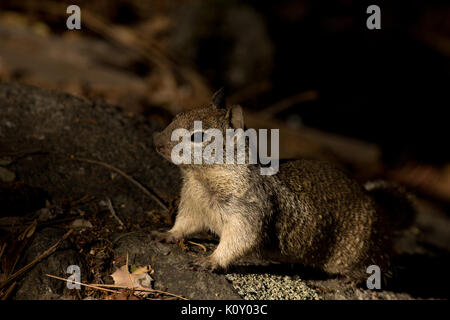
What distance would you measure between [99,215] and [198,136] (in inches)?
45.1

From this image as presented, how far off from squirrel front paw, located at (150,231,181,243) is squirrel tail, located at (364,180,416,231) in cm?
237

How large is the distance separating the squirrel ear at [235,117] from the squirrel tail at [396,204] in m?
2.16

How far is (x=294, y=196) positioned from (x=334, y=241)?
62 cm

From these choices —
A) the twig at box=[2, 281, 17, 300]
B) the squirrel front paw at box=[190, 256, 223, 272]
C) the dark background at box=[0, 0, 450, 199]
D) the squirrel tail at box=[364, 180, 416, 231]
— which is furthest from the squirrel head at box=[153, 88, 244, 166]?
the dark background at box=[0, 0, 450, 199]

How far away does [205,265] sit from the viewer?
10.2 feet

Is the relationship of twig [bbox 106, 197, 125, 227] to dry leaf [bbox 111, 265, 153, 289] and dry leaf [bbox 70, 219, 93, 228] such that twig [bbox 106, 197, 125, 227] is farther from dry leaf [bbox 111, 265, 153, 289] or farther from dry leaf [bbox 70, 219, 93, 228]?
dry leaf [bbox 111, 265, 153, 289]

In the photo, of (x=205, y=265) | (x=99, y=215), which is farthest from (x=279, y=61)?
(x=205, y=265)

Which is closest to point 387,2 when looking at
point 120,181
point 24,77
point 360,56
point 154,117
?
point 360,56

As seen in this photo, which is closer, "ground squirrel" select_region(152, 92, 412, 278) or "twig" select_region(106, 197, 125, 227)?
"ground squirrel" select_region(152, 92, 412, 278)

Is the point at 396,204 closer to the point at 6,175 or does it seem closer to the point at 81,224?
the point at 81,224

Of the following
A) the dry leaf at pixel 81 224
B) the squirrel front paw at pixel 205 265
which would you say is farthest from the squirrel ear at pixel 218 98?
the dry leaf at pixel 81 224

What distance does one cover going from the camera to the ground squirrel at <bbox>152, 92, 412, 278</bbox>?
3.21 metres

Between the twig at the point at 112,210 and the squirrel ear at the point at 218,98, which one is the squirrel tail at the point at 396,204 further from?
the twig at the point at 112,210

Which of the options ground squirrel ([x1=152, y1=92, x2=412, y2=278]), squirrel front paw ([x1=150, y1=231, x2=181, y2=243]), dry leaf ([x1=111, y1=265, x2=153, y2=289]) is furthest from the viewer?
squirrel front paw ([x1=150, y1=231, x2=181, y2=243])
